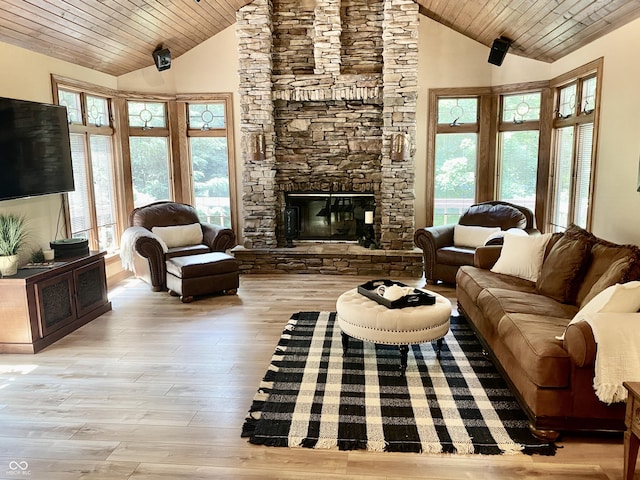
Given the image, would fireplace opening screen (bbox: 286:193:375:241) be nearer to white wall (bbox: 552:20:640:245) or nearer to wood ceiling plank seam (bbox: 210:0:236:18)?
wood ceiling plank seam (bbox: 210:0:236:18)

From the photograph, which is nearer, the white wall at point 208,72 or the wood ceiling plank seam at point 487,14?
the wood ceiling plank seam at point 487,14

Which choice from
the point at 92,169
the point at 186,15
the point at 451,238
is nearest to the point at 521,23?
the point at 451,238

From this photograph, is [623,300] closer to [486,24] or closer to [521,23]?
[521,23]

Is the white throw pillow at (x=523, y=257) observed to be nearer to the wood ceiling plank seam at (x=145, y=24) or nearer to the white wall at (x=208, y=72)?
the white wall at (x=208, y=72)

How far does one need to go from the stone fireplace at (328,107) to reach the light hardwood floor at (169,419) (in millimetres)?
2574

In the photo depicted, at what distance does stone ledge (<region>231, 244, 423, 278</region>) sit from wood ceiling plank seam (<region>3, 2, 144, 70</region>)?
10.0 ft

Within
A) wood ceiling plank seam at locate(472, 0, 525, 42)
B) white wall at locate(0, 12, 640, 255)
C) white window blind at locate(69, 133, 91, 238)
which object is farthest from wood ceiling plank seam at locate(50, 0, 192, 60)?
wood ceiling plank seam at locate(472, 0, 525, 42)

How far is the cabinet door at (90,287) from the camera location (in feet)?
15.1

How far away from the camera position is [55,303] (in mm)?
4262

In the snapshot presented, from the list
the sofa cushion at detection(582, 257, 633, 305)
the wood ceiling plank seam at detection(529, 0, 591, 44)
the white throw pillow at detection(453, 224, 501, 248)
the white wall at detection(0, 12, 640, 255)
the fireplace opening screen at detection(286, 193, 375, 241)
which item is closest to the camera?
the sofa cushion at detection(582, 257, 633, 305)

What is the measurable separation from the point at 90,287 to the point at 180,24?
134 inches

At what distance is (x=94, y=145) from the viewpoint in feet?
19.9

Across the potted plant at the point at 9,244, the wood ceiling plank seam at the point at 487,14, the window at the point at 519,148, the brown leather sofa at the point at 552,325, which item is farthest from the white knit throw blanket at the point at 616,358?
the potted plant at the point at 9,244

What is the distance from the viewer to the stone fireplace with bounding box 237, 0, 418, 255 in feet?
20.8
